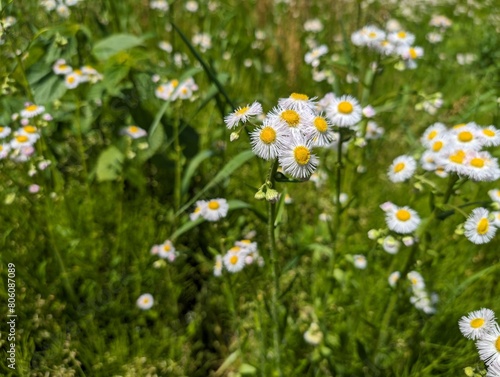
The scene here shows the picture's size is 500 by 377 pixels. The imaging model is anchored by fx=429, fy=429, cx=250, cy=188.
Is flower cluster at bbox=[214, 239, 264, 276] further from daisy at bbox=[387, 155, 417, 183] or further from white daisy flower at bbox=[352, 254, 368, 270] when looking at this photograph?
daisy at bbox=[387, 155, 417, 183]

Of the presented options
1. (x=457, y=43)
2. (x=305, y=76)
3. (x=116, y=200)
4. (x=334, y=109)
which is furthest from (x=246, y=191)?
(x=457, y=43)

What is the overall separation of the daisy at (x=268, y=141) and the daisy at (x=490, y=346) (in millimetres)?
655

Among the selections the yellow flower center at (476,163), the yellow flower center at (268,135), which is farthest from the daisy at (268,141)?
the yellow flower center at (476,163)

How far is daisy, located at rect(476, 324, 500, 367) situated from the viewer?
0.99m

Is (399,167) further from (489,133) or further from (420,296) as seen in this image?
(420,296)

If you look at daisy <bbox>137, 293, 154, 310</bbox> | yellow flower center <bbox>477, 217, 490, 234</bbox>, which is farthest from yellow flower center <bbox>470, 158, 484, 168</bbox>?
daisy <bbox>137, 293, 154, 310</bbox>

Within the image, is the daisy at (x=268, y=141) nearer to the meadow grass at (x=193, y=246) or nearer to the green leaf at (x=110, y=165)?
the meadow grass at (x=193, y=246)

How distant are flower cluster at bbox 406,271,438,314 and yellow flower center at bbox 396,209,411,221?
0.20 metres

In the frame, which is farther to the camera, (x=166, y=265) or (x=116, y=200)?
(x=116, y=200)

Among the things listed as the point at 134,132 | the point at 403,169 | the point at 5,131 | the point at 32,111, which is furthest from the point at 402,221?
the point at 5,131

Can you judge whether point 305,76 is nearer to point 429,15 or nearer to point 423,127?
point 423,127

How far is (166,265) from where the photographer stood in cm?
177

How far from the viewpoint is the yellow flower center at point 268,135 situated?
3.01 feet

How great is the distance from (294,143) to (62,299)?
4.28ft
